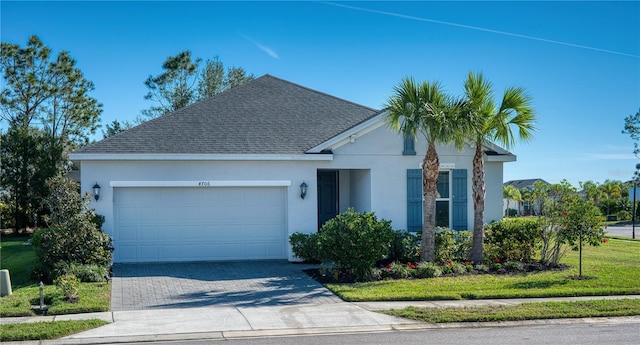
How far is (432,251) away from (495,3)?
7080 millimetres

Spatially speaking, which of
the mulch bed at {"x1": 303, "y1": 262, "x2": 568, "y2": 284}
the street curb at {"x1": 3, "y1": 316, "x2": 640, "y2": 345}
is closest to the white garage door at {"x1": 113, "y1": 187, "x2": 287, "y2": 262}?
the mulch bed at {"x1": 303, "y1": 262, "x2": 568, "y2": 284}

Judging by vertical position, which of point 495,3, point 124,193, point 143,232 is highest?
point 495,3

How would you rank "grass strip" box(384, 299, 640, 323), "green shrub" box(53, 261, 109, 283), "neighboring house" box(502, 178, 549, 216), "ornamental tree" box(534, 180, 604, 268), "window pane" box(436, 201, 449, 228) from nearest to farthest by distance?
"grass strip" box(384, 299, 640, 323) → "green shrub" box(53, 261, 109, 283) → "ornamental tree" box(534, 180, 604, 268) → "neighboring house" box(502, 178, 549, 216) → "window pane" box(436, 201, 449, 228)

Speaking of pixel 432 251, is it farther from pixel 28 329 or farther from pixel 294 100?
pixel 28 329

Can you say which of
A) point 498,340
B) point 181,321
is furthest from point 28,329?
point 498,340

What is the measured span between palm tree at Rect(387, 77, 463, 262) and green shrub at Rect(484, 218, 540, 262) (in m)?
2.18

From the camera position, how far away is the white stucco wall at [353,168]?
16.4 metres

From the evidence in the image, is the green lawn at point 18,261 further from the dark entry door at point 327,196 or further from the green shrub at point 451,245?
the green shrub at point 451,245

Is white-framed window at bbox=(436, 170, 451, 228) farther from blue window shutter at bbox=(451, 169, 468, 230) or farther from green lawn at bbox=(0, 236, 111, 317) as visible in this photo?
green lawn at bbox=(0, 236, 111, 317)

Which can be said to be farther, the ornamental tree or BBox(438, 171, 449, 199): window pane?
BBox(438, 171, 449, 199): window pane

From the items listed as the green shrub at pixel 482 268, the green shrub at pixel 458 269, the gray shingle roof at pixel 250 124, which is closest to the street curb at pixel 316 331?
the green shrub at pixel 458 269

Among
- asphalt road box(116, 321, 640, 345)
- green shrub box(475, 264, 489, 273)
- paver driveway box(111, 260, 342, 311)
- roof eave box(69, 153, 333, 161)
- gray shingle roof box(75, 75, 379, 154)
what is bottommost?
asphalt road box(116, 321, 640, 345)

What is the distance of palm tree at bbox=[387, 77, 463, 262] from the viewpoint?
1478 cm

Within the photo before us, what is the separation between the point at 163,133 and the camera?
1716 cm
